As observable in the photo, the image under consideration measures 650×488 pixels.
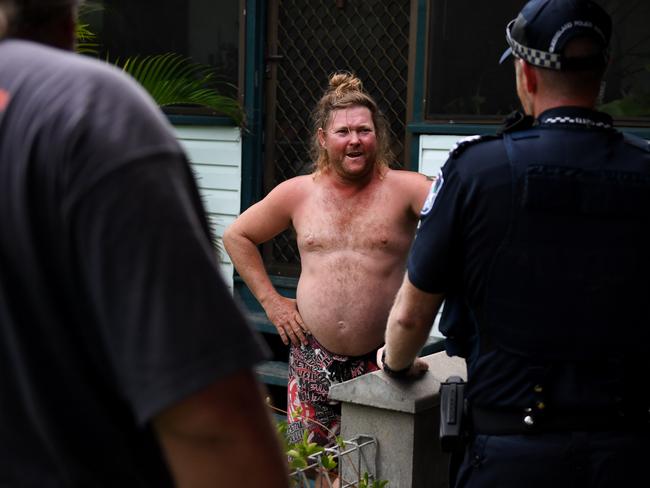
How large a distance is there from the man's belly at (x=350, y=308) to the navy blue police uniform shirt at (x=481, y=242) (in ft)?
6.81

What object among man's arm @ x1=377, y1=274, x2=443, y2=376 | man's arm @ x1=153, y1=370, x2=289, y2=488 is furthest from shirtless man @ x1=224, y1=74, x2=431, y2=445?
man's arm @ x1=153, y1=370, x2=289, y2=488

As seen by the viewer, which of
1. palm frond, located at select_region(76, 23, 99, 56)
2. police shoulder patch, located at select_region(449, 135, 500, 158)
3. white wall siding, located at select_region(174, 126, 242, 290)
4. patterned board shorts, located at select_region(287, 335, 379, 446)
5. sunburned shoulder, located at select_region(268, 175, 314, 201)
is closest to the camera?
police shoulder patch, located at select_region(449, 135, 500, 158)

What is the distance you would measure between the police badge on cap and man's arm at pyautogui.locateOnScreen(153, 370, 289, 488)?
1.48 m

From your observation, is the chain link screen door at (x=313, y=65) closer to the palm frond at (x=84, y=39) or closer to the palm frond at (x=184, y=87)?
the palm frond at (x=184, y=87)

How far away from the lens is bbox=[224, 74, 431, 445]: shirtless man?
14.7ft

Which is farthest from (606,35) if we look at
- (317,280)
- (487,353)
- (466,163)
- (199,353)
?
(317,280)

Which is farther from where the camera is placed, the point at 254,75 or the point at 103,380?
the point at 254,75

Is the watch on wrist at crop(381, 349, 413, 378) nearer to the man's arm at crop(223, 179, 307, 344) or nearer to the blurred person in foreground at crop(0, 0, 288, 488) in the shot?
the man's arm at crop(223, 179, 307, 344)

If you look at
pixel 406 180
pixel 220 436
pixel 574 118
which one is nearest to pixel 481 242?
pixel 574 118

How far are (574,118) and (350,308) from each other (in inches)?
91.1

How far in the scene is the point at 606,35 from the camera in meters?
2.43

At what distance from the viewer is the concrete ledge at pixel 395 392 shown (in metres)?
3.25

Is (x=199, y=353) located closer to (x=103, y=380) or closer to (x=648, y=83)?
(x=103, y=380)

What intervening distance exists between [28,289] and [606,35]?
5.77 feet
